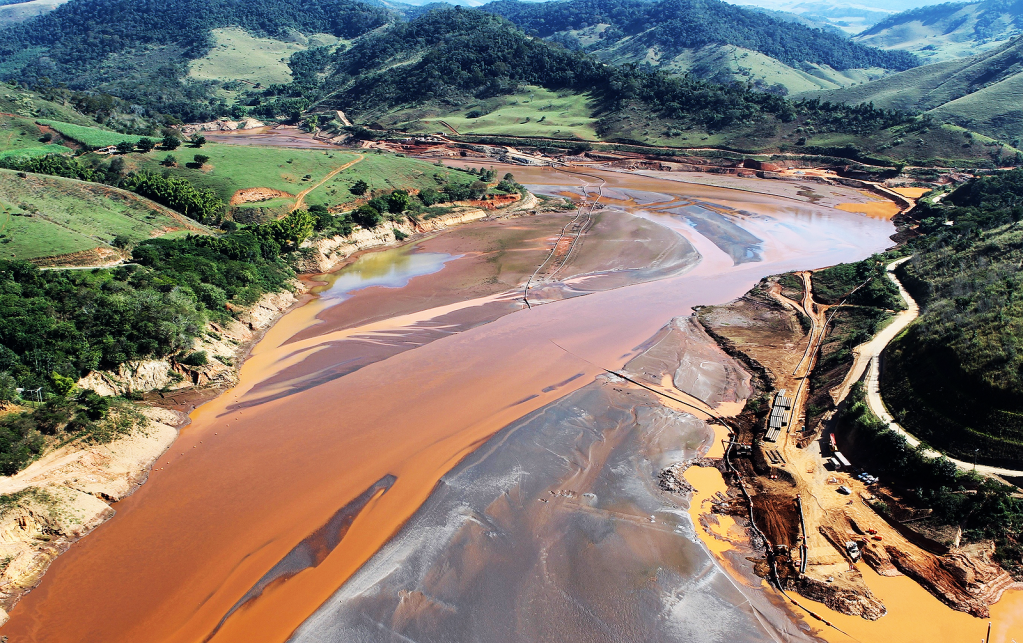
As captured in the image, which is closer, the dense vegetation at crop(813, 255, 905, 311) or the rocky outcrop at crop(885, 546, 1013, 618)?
the rocky outcrop at crop(885, 546, 1013, 618)

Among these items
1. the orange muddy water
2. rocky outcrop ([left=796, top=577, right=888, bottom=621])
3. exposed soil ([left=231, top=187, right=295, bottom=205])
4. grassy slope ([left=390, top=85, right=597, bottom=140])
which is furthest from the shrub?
grassy slope ([left=390, top=85, right=597, bottom=140])

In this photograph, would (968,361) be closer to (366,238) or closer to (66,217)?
(366,238)

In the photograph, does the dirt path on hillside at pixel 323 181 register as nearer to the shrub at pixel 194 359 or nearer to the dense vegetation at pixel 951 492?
the shrub at pixel 194 359

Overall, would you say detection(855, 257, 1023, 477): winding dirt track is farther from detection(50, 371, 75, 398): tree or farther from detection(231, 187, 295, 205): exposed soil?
detection(231, 187, 295, 205): exposed soil

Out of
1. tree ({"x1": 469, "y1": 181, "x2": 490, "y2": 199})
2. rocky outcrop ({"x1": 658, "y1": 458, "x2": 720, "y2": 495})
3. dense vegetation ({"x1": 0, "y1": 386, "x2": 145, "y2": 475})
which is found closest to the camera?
dense vegetation ({"x1": 0, "y1": 386, "x2": 145, "y2": 475})

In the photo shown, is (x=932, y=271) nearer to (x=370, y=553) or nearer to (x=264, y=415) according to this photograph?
(x=370, y=553)

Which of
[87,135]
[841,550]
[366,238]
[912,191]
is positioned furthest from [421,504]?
[912,191]

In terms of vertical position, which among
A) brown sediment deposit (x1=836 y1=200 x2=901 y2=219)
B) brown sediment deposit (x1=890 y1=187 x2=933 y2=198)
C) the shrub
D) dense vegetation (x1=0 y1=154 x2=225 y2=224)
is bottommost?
brown sediment deposit (x1=836 y1=200 x2=901 y2=219)
